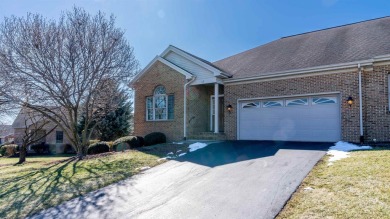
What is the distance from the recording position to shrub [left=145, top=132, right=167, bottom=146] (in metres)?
15.3

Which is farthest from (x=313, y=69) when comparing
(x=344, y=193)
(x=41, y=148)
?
(x=41, y=148)

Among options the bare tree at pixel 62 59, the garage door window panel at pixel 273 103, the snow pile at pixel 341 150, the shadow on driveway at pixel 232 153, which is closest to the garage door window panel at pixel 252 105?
the garage door window panel at pixel 273 103

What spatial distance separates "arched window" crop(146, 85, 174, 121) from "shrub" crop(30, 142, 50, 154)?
15.4m

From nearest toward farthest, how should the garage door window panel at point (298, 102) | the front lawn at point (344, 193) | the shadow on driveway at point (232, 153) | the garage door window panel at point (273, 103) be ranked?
1. the front lawn at point (344, 193)
2. the shadow on driveway at point (232, 153)
3. the garage door window panel at point (298, 102)
4. the garage door window panel at point (273, 103)

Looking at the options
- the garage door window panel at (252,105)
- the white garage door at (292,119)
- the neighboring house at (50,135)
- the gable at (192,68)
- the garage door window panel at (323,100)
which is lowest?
the neighboring house at (50,135)

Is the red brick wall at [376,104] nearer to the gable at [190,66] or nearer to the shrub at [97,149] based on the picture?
the gable at [190,66]

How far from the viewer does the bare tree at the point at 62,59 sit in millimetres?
12023

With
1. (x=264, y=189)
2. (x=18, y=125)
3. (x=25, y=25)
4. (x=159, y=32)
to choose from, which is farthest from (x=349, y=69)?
(x=18, y=125)

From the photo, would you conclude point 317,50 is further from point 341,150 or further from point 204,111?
point 204,111

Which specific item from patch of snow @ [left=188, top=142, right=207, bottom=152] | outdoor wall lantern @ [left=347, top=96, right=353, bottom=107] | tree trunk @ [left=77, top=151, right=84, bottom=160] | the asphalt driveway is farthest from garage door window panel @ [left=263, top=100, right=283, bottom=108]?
tree trunk @ [left=77, top=151, right=84, bottom=160]

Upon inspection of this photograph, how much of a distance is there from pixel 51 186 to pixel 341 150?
9494 millimetres

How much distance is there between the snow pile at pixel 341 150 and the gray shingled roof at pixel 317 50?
365cm

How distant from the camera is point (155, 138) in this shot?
15508 mm

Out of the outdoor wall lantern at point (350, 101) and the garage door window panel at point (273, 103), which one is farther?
the garage door window panel at point (273, 103)
